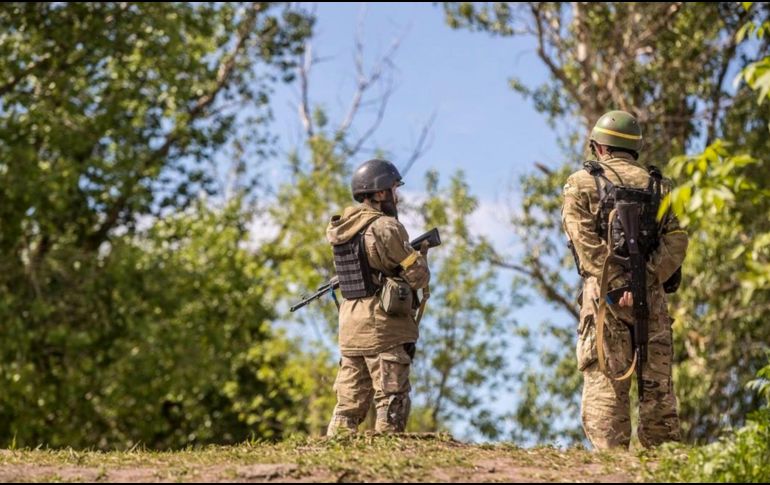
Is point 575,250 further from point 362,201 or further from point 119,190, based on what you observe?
point 119,190

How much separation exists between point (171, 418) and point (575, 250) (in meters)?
22.2

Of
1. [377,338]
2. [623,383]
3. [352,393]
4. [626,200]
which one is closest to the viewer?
[626,200]

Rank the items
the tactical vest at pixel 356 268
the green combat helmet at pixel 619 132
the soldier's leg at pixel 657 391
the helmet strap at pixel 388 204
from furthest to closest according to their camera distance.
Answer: the helmet strap at pixel 388 204 < the tactical vest at pixel 356 268 < the green combat helmet at pixel 619 132 < the soldier's leg at pixel 657 391

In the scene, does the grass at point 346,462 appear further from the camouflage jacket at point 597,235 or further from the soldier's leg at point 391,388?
the camouflage jacket at point 597,235

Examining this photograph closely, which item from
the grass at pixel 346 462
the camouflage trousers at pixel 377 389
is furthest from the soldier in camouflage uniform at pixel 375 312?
the grass at pixel 346 462

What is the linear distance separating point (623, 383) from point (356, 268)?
1.96m

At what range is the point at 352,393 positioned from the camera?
29.6ft

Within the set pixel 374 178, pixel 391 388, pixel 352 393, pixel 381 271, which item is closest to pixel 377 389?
pixel 391 388

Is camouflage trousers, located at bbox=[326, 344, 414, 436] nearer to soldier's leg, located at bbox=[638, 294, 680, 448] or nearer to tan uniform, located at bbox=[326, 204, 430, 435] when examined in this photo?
tan uniform, located at bbox=[326, 204, 430, 435]

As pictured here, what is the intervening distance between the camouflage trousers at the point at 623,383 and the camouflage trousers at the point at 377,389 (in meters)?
1.21

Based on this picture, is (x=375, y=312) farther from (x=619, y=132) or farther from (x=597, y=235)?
(x=619, y=132)

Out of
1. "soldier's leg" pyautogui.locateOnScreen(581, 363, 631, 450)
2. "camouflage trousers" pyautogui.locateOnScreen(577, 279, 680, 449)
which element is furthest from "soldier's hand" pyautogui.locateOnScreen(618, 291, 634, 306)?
"soldier's leg" pyautogui.locateOnScreen(581, 363, 631, 450)

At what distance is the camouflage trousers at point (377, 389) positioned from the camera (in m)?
8.81

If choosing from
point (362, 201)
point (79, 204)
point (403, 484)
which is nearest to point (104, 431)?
point (79, 204)
